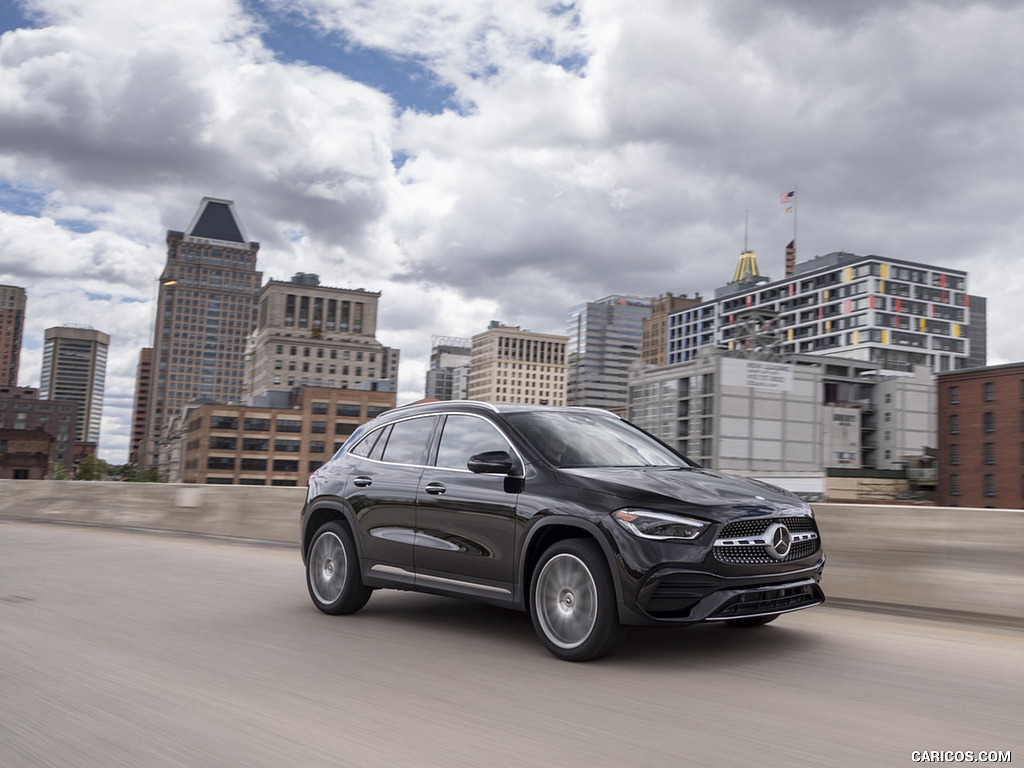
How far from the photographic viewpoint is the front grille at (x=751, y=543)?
5.35 metres

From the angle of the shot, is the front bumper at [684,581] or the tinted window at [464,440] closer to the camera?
the front bumper at [684,581]

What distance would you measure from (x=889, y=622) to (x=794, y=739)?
3699mm

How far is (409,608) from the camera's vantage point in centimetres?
807

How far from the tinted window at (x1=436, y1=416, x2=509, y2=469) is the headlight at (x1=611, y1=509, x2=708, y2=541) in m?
1.32

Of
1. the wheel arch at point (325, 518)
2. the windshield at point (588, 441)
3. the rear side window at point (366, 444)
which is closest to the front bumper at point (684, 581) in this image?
the windshield at point (588, 441)

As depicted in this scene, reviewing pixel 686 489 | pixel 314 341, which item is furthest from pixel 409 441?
pixel 314 341

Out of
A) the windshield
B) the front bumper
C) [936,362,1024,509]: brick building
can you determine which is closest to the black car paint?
the front bumper

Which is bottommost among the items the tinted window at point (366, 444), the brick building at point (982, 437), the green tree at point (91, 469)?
the green tree at point (91, 469)

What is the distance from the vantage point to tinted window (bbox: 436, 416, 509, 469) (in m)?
6.65

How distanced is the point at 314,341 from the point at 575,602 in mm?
189267

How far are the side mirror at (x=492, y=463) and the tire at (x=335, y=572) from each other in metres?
1.80

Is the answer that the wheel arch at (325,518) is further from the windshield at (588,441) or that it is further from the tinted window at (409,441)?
the windshield at (588,441)

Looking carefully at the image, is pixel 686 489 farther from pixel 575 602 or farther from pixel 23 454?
pixel 23 454

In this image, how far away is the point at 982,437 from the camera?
8150cm
